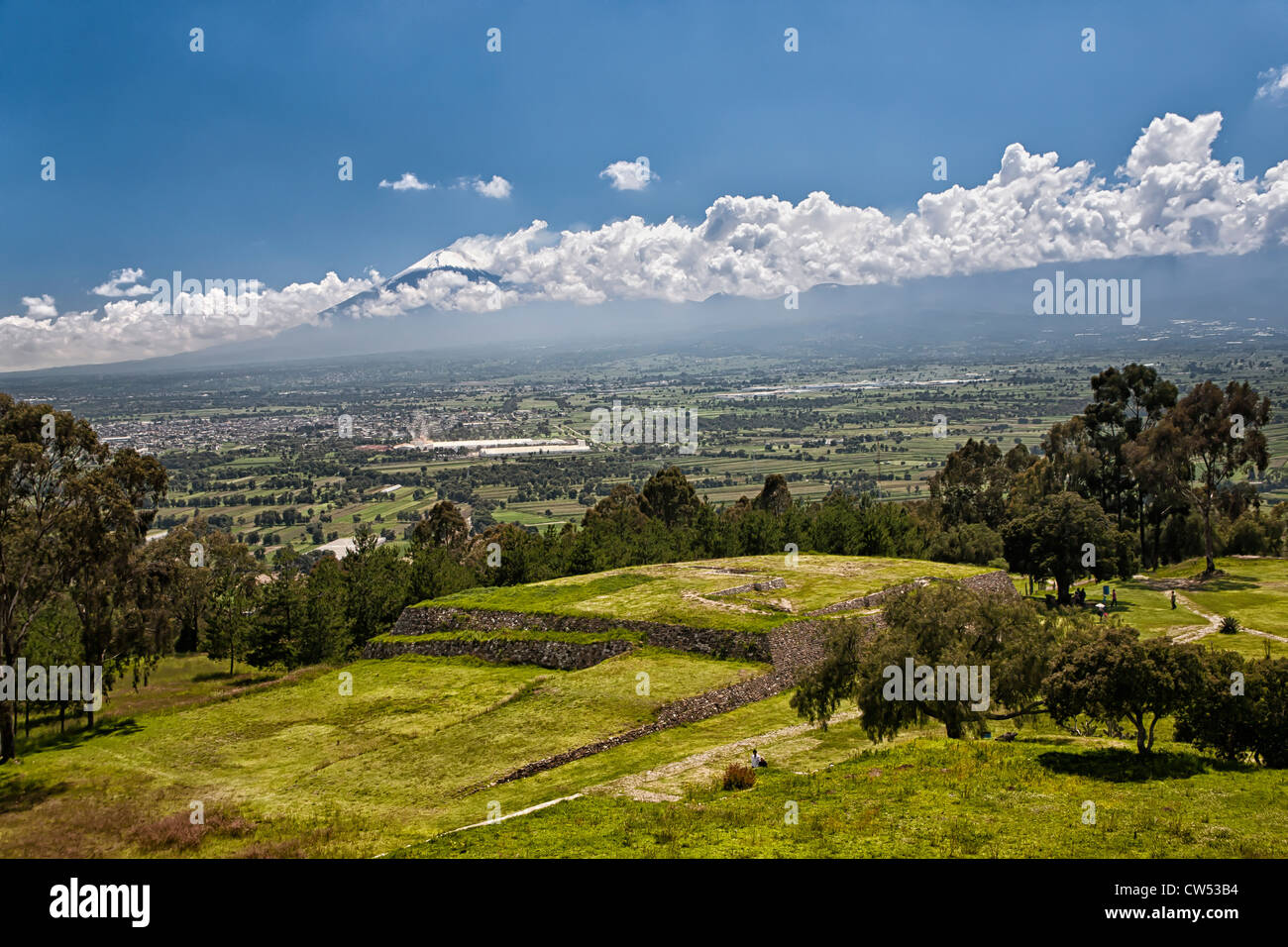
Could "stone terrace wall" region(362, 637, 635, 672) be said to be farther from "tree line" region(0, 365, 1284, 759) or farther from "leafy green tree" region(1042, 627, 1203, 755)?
"leafy green tree" region(1042, 627, 1203, 755)

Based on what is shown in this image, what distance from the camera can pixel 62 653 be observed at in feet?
119

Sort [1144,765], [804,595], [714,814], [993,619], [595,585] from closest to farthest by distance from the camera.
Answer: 1. [714,814]
2. [1144,765]
3. [993,619]
4. [804,595]
5. [595,585]

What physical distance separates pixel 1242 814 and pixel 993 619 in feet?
26.5

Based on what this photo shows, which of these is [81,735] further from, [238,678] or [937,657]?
[937,657]

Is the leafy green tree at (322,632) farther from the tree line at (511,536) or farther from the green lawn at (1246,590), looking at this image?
the green lawn at (1246,590)

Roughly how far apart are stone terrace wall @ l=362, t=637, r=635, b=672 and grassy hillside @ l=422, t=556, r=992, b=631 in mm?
2349

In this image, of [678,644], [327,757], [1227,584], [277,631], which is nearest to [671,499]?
[277,631]

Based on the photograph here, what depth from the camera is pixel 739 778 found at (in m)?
22.7

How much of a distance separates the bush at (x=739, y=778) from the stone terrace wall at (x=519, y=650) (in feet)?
50.4

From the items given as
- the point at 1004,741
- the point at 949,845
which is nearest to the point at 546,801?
the point at 949,845

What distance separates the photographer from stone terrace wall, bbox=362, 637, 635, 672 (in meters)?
38.6
